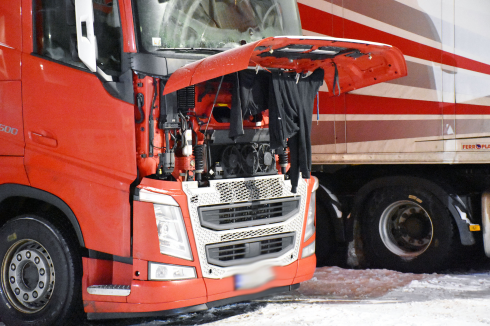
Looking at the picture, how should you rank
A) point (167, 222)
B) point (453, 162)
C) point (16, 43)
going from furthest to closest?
point (453, 162) → point (16, 43) → point (167, 222)

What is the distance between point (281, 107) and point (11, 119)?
2348 millimetres

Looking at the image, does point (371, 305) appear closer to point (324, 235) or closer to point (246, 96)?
point (324, 235)

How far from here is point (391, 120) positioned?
655 centimetres

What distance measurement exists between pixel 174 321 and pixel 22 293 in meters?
1.37

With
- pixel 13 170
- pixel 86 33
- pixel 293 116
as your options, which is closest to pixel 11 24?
pixel 86 33

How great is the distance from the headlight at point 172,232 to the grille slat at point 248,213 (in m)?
0.20

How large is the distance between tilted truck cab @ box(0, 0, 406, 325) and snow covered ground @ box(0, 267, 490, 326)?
13.4 inches

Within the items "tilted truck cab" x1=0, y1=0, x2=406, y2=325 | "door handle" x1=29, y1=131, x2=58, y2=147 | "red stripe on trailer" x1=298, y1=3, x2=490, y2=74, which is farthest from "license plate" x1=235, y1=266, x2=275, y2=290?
"red stripe on trailer" x1=298, y1=3, x2=490, y2=74

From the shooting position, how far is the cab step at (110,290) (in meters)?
4.71

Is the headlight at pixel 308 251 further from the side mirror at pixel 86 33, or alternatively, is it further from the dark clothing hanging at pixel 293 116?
the side mirror at pixel 86 33

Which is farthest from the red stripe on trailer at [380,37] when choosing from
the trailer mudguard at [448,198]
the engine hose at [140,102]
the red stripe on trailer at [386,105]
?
the engine hose at [140,102]

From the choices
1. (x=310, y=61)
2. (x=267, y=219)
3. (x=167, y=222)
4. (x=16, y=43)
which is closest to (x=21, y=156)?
(x=16, y=43)

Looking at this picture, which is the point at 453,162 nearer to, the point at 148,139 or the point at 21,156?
the point at 148,139

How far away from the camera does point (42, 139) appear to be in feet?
16.3
